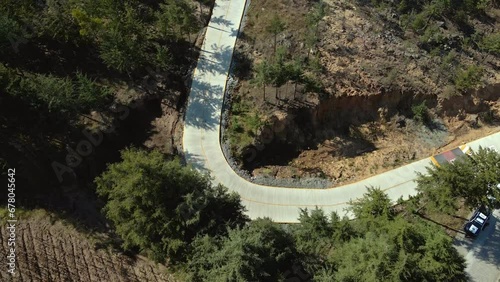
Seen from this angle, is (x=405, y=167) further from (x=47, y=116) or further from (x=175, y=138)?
(x=47, y=116)

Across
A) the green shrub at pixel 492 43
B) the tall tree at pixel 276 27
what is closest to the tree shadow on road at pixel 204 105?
the tall tree at pixel 276 27

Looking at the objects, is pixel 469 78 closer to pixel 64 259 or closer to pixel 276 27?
pixel 276 27

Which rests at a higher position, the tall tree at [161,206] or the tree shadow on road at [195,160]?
the tall tree at [161,206]

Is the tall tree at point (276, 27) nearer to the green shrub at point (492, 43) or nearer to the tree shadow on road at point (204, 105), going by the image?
the tree shadow on road at point (204, 105)

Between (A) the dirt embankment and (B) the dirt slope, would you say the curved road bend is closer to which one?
(A) the dirt embankment

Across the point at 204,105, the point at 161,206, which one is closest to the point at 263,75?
the point at 204,105

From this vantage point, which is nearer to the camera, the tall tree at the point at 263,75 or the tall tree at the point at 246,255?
the tall tree at the point at 246,255
